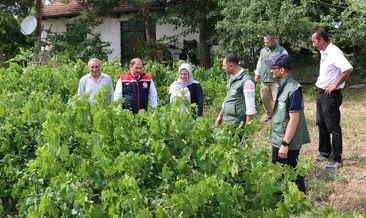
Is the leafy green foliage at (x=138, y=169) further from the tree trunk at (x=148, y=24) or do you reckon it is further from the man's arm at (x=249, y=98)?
the tree trunk at (x=148, y=24)

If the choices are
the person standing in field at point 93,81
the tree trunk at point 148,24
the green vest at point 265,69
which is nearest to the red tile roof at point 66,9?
the tree trunk at point 148,24

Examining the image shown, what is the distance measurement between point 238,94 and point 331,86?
3.86 feet

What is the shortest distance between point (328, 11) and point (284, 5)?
70.3 inches

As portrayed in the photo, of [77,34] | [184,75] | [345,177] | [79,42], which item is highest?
[184,75]

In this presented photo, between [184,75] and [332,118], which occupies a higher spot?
[184,75]

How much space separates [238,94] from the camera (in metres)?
5.19

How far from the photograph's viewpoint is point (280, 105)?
452 centimetres

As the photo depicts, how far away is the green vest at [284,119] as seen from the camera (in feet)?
14.6

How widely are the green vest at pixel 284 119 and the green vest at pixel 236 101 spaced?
596 millimetres

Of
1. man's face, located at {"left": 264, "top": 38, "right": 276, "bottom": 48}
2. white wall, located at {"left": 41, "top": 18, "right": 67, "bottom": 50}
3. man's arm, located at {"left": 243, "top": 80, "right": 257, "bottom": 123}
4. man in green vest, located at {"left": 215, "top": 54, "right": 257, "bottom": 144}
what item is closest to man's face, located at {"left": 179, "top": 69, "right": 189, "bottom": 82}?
man in green vest, located at {"left": 215, "top": 54, "right": 257, "bottom": 144}

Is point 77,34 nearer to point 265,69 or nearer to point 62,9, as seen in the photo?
point 62,9

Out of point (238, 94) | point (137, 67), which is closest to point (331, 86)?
point (238, 94)

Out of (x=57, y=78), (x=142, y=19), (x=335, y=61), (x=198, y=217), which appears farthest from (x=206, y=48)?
(x=198, y=217)

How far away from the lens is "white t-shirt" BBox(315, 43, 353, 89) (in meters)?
5.63
